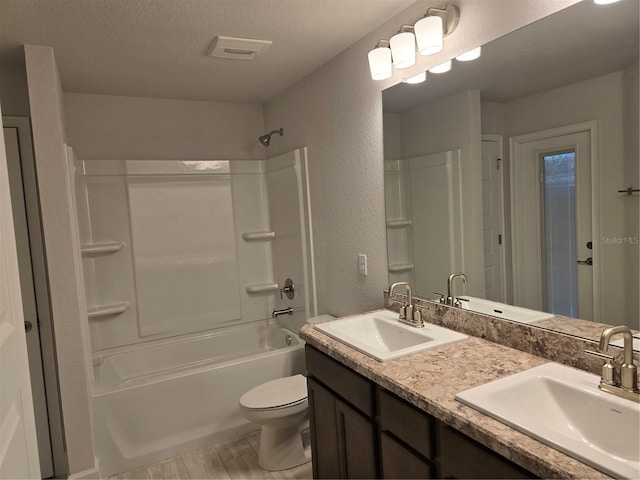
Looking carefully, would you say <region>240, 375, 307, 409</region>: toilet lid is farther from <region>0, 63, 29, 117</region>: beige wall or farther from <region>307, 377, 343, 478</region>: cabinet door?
<region>0, 63, 29, 117</region>: beige wall

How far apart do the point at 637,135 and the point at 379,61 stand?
1.14 m

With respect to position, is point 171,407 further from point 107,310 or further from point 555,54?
point 555,54

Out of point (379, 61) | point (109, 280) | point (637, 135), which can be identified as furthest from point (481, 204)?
point (109, 280)

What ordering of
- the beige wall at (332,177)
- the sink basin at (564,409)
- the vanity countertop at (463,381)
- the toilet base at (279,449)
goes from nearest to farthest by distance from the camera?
the vanity countertop at (463,381), the sink basin at (564,409), the beige wall at (332,177), the toilet base at (279,449)

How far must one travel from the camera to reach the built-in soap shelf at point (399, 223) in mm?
2234

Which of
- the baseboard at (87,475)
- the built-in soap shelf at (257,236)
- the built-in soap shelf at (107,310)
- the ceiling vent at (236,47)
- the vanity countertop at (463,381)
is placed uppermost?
the ceiling vent at (236,47)

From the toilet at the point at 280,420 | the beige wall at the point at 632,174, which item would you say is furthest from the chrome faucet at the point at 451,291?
the toilet at the point at 280,420

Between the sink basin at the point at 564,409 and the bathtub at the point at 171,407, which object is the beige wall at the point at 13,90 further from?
the sink basin at the point at 564,409

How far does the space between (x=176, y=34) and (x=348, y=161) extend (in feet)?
3.68

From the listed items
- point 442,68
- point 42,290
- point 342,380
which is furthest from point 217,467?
point 442,68

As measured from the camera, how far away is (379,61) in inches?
80.7

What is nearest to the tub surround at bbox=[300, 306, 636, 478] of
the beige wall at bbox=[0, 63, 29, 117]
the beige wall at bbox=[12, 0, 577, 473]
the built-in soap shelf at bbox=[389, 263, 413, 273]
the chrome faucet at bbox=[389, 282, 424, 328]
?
the chrome faucet at bbox=[389, 282, 424, 328]

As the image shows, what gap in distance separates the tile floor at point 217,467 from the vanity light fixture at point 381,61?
2.11 metres

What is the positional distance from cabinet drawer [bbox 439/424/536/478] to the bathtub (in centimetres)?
178
